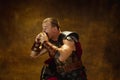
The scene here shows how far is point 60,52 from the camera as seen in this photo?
9.91 feet

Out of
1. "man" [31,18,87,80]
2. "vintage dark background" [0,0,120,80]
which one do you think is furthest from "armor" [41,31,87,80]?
"vintage dark background" [0,0,120,80]

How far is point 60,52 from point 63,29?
6.25 ft

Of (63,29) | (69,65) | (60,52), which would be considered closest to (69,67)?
(69,65)

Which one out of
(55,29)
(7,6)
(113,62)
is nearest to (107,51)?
(113,62)

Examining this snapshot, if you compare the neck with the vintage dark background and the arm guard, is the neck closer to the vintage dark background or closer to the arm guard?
the arm guard

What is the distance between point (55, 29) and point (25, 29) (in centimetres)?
174

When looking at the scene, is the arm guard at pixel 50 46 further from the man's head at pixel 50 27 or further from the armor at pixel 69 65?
the man's head at pixel 50 27

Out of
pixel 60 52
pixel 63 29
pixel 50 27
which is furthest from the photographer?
pixel 63 29

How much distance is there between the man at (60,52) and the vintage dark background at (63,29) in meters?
1.66

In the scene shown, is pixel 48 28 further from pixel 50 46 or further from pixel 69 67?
pixel 69 67

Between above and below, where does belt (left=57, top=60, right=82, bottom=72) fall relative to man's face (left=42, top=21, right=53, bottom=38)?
below

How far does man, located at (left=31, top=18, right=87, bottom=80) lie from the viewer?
305 cm

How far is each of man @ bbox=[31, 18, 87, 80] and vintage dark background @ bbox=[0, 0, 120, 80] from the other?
166cm

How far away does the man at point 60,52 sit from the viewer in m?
3.05
